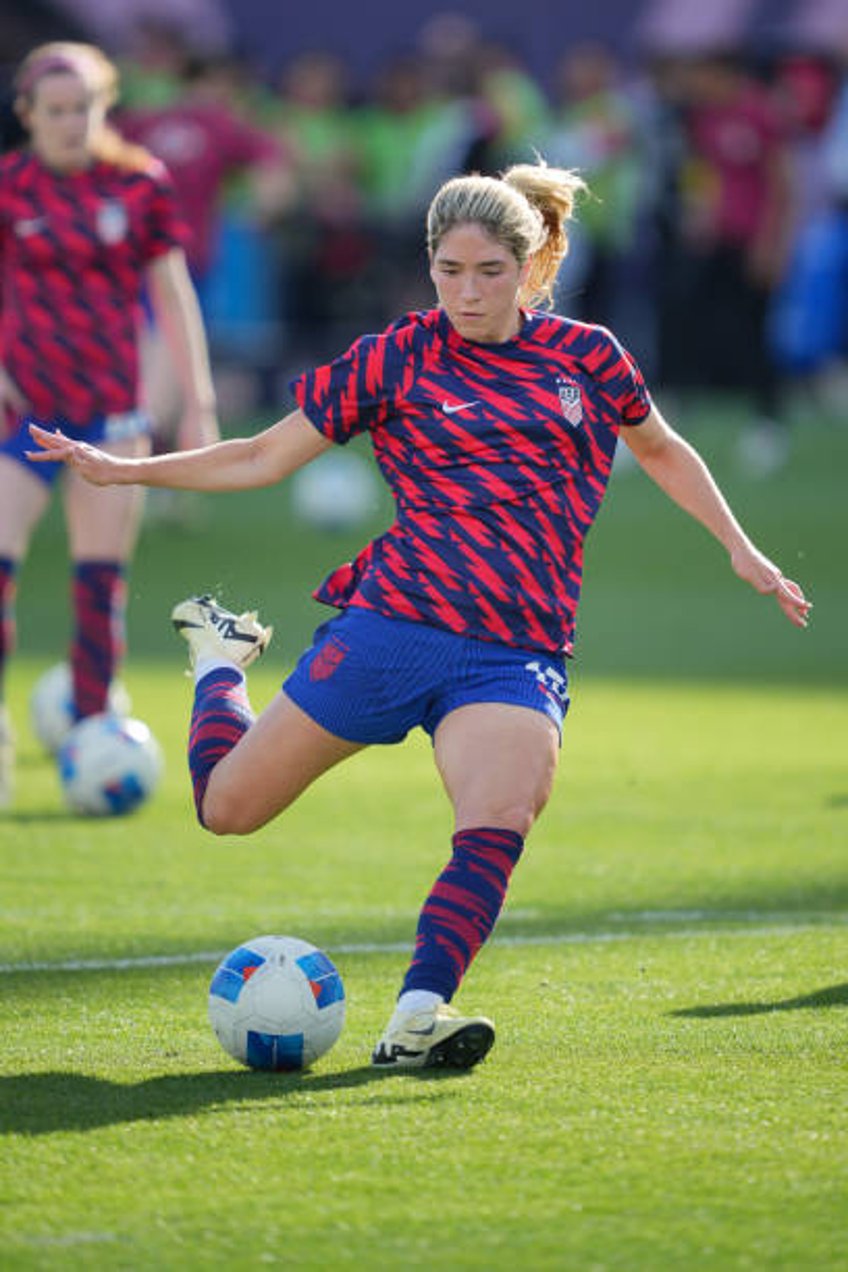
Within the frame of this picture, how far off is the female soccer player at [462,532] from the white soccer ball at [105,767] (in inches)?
115

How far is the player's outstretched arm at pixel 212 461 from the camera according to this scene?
240 inches

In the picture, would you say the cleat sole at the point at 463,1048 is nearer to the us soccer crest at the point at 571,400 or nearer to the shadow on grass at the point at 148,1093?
the shadow on grass at the point at 148,1093

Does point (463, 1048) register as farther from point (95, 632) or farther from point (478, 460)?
point (95, 632)

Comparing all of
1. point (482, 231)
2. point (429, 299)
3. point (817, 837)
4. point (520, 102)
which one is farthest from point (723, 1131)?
point (429, 299)

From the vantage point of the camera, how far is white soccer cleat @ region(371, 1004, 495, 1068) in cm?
557

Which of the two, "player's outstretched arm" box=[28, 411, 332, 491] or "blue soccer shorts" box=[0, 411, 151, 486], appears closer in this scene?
"player's outstretched arm" box=[28, 411, 332, 491]

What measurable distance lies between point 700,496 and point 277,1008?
169 centimetres

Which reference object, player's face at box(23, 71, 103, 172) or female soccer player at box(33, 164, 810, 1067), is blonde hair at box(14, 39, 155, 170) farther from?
female soccer player at box(33, 164, 810, 1067)

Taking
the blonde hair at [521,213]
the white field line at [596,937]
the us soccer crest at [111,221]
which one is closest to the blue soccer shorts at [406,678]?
the blonde hair at [521,213]

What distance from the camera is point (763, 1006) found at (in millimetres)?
6250

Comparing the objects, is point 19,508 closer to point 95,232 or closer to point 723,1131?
point 95,232

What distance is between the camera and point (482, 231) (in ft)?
19.2

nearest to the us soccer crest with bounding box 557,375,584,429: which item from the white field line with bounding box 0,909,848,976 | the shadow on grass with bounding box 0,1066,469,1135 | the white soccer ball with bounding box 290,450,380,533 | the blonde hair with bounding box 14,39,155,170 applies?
the shadow on grass with bounding box 0,1066,469,1135

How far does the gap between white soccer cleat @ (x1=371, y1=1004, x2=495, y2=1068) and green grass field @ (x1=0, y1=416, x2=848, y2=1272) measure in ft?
0.19
